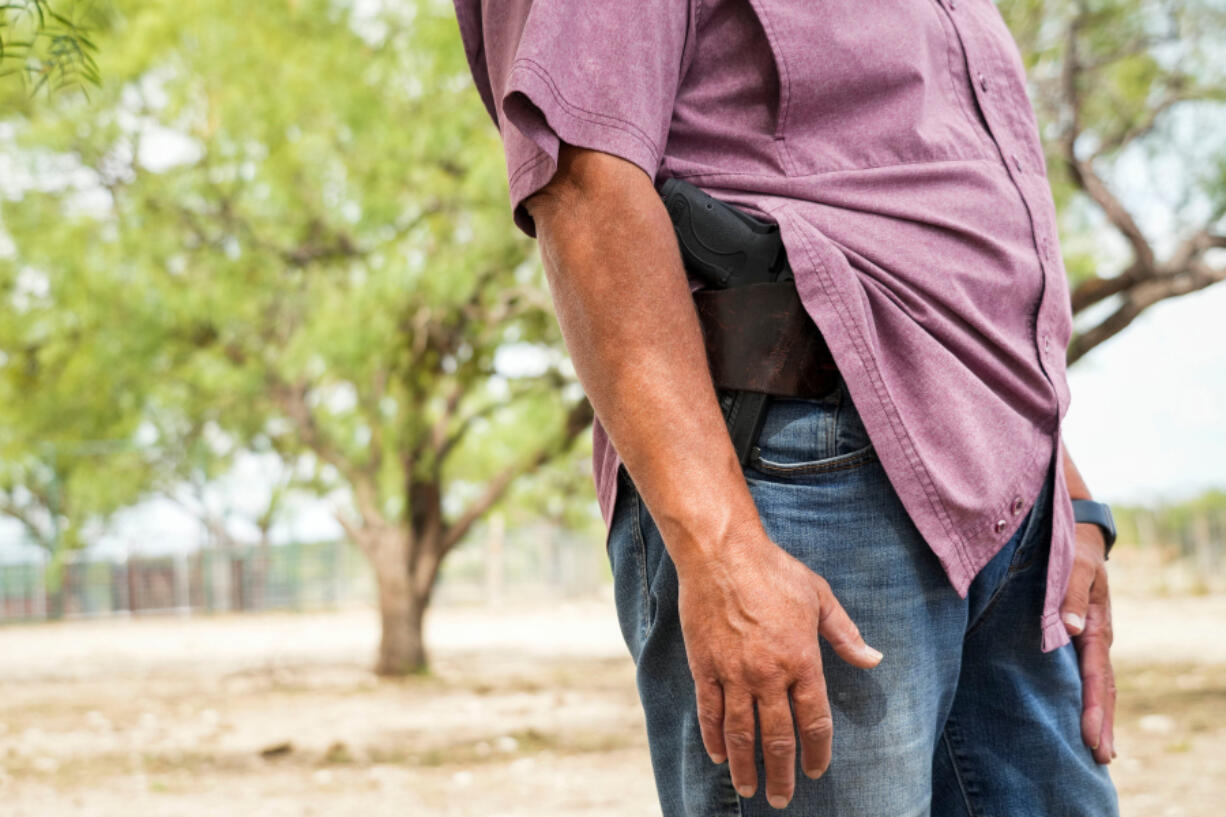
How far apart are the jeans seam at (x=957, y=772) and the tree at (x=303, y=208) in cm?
654

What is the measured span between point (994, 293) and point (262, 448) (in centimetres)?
1740

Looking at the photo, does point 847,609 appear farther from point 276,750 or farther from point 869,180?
point 276,750

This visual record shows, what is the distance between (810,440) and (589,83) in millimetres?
397

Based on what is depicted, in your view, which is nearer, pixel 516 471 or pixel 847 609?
pixel 847 609

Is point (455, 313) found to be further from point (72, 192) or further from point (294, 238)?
point (72, 192)

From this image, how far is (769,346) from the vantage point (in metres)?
1.08

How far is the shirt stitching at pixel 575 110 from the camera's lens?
3.33ft

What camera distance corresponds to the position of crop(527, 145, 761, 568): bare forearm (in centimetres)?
100

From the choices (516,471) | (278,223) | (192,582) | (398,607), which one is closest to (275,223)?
(278,223)

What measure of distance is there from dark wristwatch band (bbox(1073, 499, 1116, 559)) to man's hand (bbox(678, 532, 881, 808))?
59cm

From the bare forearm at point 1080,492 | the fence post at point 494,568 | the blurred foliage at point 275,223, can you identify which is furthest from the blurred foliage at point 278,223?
the fence post at point 494,568

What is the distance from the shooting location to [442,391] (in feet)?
33.2

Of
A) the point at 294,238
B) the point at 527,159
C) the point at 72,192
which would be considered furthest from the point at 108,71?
the point at 527,159

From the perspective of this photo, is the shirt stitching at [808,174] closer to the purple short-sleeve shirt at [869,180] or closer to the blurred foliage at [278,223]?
the purple short-sleeve shirt at [869,180]
